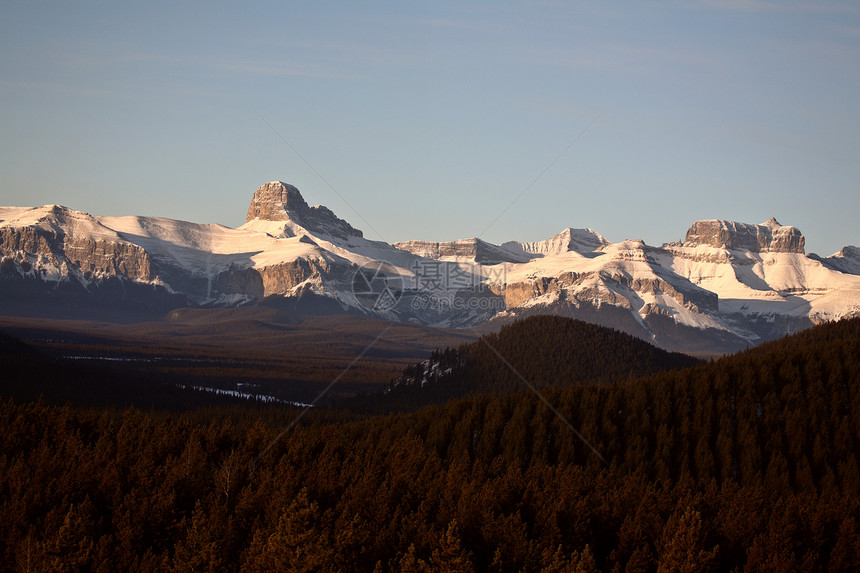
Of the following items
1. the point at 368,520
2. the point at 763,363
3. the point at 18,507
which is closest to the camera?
the point at 18,507

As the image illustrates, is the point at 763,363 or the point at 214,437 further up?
the point at 763,363

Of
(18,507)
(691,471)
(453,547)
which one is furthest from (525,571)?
(691,471)

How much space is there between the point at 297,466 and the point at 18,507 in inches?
1527

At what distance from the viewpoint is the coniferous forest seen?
286 feet

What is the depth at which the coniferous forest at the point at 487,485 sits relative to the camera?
286 ft

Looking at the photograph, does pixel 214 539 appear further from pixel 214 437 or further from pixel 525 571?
pixel 214 437

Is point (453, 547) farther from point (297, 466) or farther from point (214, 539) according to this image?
point (297, 466)

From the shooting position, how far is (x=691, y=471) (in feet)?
463

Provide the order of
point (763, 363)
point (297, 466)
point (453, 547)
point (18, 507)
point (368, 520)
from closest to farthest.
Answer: point (453, 547) < point (18, 507) < point (368, 520) < point (297, 466) < point (763, 363)

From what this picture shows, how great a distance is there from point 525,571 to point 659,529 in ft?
63.9

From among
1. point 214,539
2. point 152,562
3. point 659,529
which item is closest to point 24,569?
point 152,562

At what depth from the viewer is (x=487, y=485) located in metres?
109

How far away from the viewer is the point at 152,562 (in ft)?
276

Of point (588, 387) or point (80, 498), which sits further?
point (588, 387)
